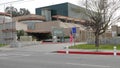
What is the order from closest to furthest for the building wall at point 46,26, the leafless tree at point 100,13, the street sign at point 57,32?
the leafless tree at point 100,13
the street sign at point 57,32
the building wall at point 46,26

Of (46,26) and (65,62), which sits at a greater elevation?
(46,26)

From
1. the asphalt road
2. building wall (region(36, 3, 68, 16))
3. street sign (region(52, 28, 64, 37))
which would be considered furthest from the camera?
building wall (region(36, 3, 68, 16))

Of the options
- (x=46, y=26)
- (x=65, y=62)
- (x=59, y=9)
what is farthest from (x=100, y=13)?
(x=59, y=9)

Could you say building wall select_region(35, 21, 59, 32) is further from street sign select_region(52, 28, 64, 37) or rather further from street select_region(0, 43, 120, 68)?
street select_region(0, 43, 120, 68)

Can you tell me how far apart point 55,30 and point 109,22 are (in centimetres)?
2455

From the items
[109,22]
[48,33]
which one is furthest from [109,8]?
[48,33]

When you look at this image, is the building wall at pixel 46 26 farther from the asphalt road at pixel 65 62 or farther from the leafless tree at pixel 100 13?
the asphalt road at pixel 65 62

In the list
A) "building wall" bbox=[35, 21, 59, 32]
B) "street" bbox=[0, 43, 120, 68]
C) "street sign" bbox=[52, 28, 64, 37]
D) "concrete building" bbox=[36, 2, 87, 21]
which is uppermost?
"concrete building" bbox=[36, 2, 87, 21]

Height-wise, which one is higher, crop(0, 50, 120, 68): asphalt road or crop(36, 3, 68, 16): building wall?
crop(36, 3, 68, 16): building wall

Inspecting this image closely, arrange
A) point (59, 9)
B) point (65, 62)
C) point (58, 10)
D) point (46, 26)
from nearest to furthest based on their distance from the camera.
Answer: point (65, 62)
point (46, 26)
point (59, 9)
point (58, 10)

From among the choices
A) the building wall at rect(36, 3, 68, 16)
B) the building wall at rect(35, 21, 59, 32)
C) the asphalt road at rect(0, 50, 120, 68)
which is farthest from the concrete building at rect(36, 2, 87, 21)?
the asphalt road at rect(0, 50, 120, 68)

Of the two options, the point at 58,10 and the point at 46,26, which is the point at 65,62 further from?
the point at 58,10

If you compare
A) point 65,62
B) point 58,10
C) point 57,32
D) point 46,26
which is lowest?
point 65,62

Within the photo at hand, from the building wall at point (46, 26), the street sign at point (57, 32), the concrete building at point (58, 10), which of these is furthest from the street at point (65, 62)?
the concrete building at point (58, 10)
